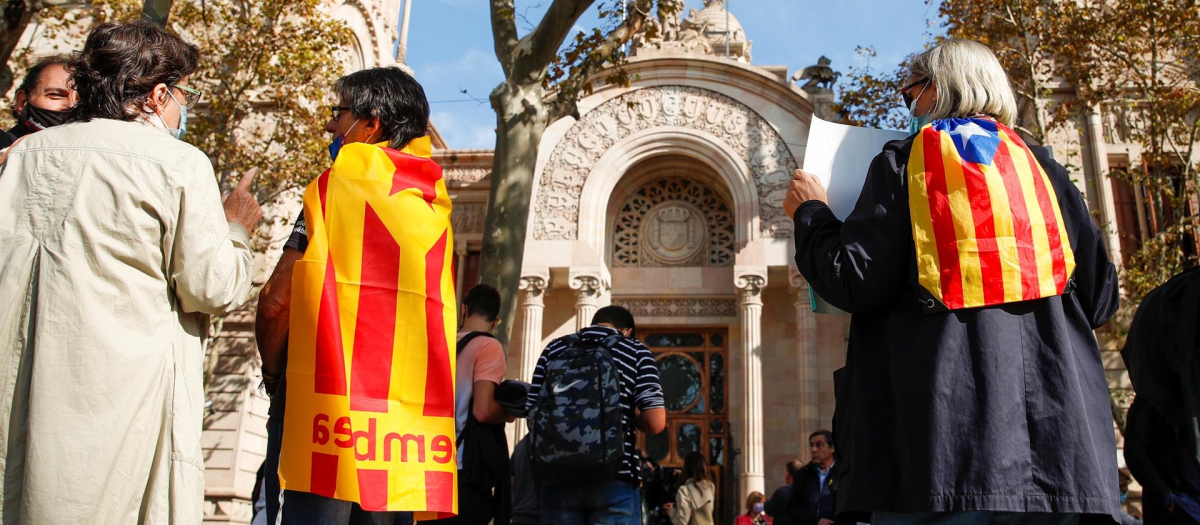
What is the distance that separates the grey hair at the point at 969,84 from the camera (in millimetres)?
2721

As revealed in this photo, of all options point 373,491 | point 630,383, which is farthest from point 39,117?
point 630,383

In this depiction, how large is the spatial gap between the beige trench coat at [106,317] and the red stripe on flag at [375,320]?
39cm

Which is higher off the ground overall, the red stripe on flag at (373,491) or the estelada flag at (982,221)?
the estelada flag at (982,221)

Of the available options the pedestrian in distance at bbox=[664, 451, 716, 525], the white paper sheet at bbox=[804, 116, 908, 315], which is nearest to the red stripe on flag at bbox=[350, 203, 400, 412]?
the white paper sheet at bbox=[804, 116, 908, 315]

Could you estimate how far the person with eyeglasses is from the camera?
225cm

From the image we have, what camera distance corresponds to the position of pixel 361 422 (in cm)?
272

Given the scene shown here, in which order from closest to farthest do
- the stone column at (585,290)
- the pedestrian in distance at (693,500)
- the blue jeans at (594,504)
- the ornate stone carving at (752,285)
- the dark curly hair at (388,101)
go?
the dark curly hair at (388,101)
the blue jeans at (594,504)
the pedestrian in distance at (693,500)
the ornate stone carving at (752,285)
the stone column at (585,290)

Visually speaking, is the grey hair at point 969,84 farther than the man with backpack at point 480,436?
No

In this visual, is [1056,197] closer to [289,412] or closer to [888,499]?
[888,499]

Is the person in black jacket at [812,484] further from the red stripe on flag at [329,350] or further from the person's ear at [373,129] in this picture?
the red stripe on flag at [329,350]

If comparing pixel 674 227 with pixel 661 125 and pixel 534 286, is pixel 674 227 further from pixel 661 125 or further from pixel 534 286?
pixel 534 286

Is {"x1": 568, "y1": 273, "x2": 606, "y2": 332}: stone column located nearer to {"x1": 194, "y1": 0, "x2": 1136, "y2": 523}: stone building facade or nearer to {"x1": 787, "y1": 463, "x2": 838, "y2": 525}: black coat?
{"x1": 194, "y1": 0, "x2": 1136, "y2": 523}: stone building facade

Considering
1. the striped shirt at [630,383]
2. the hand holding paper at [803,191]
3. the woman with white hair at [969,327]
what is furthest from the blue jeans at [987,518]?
the striped shirt at [630,383]

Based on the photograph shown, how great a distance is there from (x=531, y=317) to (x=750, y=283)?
13.0 feet
